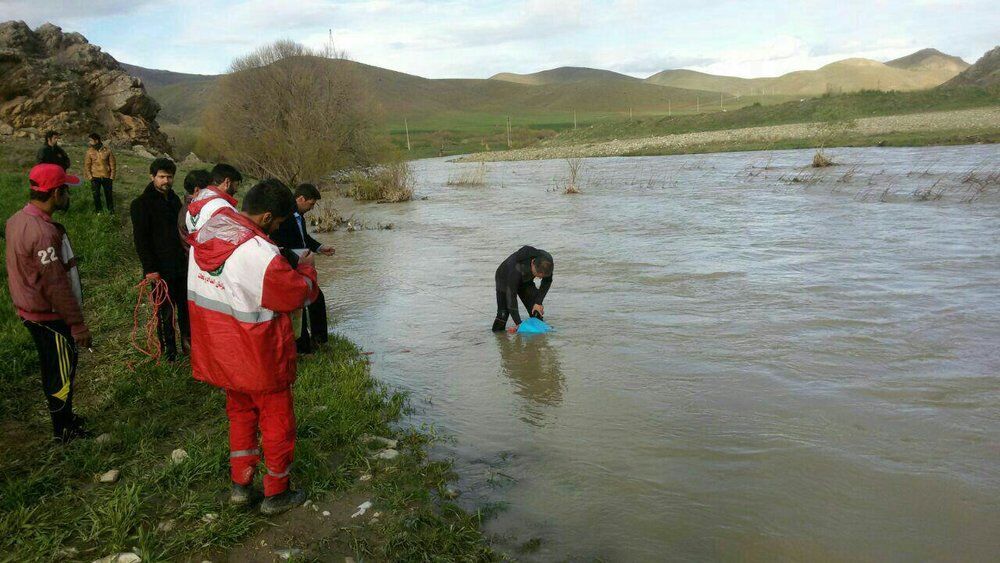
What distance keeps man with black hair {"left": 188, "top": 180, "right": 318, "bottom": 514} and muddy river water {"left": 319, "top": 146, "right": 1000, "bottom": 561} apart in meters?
1.31

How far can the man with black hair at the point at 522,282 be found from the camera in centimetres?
677

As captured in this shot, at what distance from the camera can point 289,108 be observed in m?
35.8

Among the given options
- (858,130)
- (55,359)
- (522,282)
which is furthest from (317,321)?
(858,130)

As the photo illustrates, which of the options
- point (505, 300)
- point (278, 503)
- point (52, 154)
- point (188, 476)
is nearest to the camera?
point (278, 503)

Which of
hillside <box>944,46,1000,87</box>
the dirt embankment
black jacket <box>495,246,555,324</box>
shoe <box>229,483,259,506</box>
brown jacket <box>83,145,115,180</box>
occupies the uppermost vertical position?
hillside <box>944,46,1000,87</box>

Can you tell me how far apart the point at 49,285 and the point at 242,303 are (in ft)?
6.39

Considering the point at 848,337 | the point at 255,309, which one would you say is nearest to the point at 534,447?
the point at 255,309

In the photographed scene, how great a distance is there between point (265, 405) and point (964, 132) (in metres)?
36.4

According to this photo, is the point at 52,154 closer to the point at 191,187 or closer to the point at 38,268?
the point at 191,187

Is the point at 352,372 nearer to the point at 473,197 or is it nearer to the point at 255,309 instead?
the point at 255,309

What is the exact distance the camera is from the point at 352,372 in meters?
5.97

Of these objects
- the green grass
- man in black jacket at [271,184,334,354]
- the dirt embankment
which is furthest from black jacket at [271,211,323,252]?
the green grass

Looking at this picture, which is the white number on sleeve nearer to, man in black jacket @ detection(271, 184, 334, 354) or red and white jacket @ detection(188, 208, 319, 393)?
red and white jacket @ detection(188, 208, 319, 393)

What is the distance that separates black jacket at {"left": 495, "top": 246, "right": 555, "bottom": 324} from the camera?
7.03 metres
